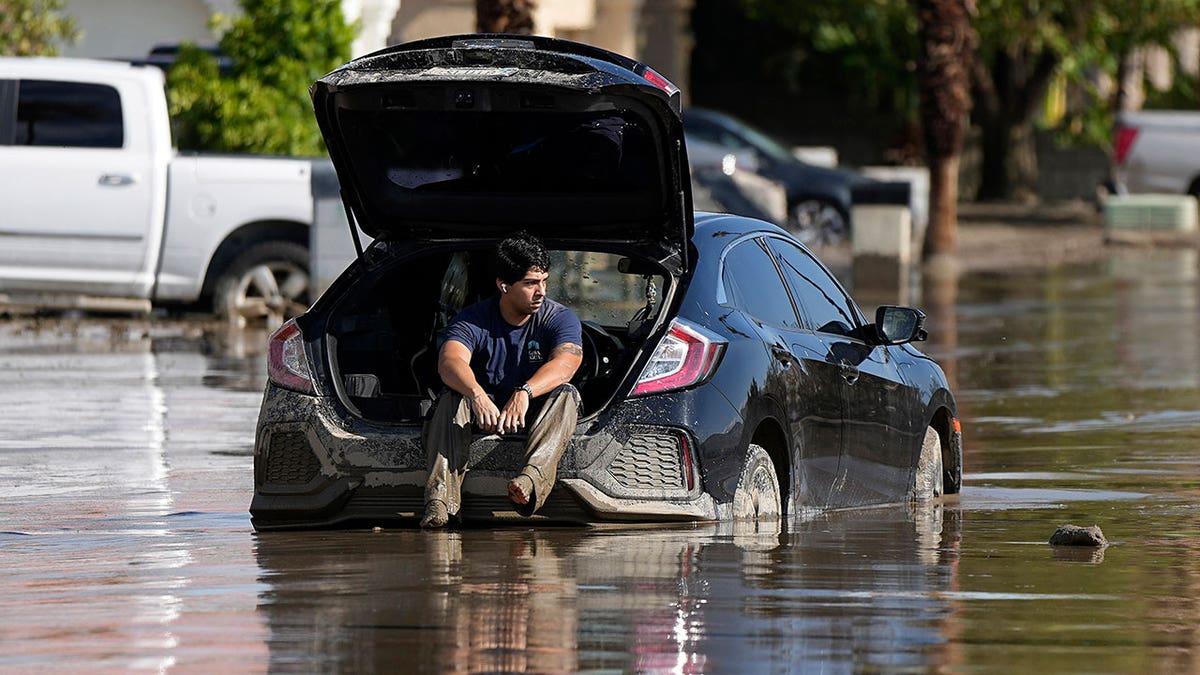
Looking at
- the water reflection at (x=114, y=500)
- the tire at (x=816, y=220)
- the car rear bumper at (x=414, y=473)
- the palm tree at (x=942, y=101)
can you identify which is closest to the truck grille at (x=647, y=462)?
the car rear bumper at (x=414, y=473)

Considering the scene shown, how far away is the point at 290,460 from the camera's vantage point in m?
9.53

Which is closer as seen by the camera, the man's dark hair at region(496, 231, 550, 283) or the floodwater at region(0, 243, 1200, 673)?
the floodwater at region(0, 243, 1200, 673)

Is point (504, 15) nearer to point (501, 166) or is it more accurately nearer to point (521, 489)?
point (501, 166)

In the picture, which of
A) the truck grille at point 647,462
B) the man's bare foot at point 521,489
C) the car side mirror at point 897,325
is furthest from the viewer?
the car side mirror at point 897,325

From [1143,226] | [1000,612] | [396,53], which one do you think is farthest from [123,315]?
[1143,226]

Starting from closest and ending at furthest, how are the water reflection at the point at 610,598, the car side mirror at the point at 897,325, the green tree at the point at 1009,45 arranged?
the water reflection at the point at 610,598, the car side mirror at the point at 897,325, the green tree at the point at 1009,45

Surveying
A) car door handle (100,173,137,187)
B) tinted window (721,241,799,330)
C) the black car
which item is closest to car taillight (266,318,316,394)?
the black car

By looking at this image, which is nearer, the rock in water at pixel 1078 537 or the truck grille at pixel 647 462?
the truck grille at pixel 647 462

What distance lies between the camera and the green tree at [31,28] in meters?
25.6

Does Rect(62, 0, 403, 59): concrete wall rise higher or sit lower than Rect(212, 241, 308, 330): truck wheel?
higher

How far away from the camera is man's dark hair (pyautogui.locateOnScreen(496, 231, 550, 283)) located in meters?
9.47

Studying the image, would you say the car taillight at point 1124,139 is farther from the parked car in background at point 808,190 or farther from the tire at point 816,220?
the tire at point 816,220

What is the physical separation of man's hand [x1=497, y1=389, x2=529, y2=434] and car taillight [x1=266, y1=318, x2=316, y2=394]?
2.57 feet

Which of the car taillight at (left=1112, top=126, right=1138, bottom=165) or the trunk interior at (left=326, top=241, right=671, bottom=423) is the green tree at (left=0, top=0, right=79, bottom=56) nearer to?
the trunk interior at (left=326, top=241, right=671, bottom=423)
